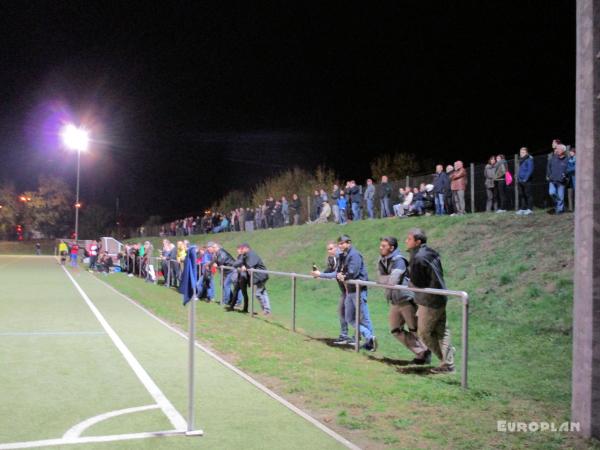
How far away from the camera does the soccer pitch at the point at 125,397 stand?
511cm

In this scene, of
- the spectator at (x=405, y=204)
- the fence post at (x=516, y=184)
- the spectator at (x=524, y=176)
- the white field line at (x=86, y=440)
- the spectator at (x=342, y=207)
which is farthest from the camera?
the spectator at (x=342, y=207)

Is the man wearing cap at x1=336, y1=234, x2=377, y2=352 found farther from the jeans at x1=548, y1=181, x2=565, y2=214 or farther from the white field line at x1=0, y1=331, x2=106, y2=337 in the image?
the jeans at x1=548, y1=181, x2=565, y2=214

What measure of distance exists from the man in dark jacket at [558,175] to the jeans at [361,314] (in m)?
8.04

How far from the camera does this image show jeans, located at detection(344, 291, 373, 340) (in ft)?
31.8

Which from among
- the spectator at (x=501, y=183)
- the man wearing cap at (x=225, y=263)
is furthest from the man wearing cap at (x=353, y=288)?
the spectator at (x=501, y=183)

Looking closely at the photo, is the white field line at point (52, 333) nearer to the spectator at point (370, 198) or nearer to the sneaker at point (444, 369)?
the sneaker at point (444, 369)

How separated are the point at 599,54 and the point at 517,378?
4.39m

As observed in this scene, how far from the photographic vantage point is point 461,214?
1998cm

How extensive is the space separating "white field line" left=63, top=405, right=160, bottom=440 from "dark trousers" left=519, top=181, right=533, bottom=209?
14.0 meters

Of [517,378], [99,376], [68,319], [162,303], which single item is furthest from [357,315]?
[162,303]

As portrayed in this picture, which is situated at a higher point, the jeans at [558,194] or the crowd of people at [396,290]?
the jeans at [558,194]

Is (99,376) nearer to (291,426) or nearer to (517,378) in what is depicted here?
(291,426)

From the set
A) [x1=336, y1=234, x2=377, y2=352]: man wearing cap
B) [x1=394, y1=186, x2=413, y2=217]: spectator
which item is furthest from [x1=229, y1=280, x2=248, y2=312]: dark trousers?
[x1=394, y1=186, x2=413, y2=217]: spectator

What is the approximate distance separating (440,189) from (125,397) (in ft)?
53.9
